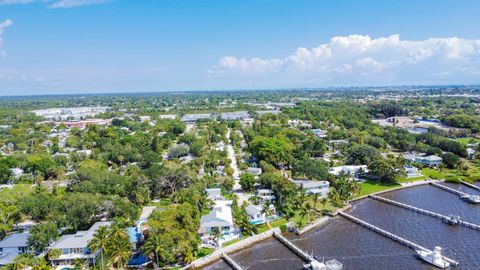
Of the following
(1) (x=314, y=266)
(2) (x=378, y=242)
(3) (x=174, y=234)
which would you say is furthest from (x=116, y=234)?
(2) (x=378, y=242)

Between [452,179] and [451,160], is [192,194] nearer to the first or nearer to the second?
[452,179]

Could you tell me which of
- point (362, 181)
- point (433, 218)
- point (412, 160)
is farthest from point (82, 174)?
point (412, 160)

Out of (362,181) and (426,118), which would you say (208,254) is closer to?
(362,181)

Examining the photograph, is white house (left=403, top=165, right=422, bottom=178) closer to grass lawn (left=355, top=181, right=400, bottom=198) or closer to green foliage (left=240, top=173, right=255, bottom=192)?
grass lawn (left=355, top=181, right=400, bottom=198)

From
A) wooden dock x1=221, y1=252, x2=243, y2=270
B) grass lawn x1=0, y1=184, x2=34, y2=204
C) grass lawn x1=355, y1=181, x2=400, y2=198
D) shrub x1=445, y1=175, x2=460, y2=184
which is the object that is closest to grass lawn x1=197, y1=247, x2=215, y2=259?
wooden dock x1=221, y1=252, x2=243, y2=270

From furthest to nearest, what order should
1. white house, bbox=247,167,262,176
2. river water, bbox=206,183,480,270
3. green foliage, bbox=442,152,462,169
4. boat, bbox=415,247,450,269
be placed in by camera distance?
green foliage, bbox=442,152,462,169 < white house, bbox=247,167,262,176 < river water, bbox=206,183,480,270 < boat, bbox=415,247,450,269

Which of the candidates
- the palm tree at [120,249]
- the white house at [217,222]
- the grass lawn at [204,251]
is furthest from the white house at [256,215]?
the palm tree at [120,249]
